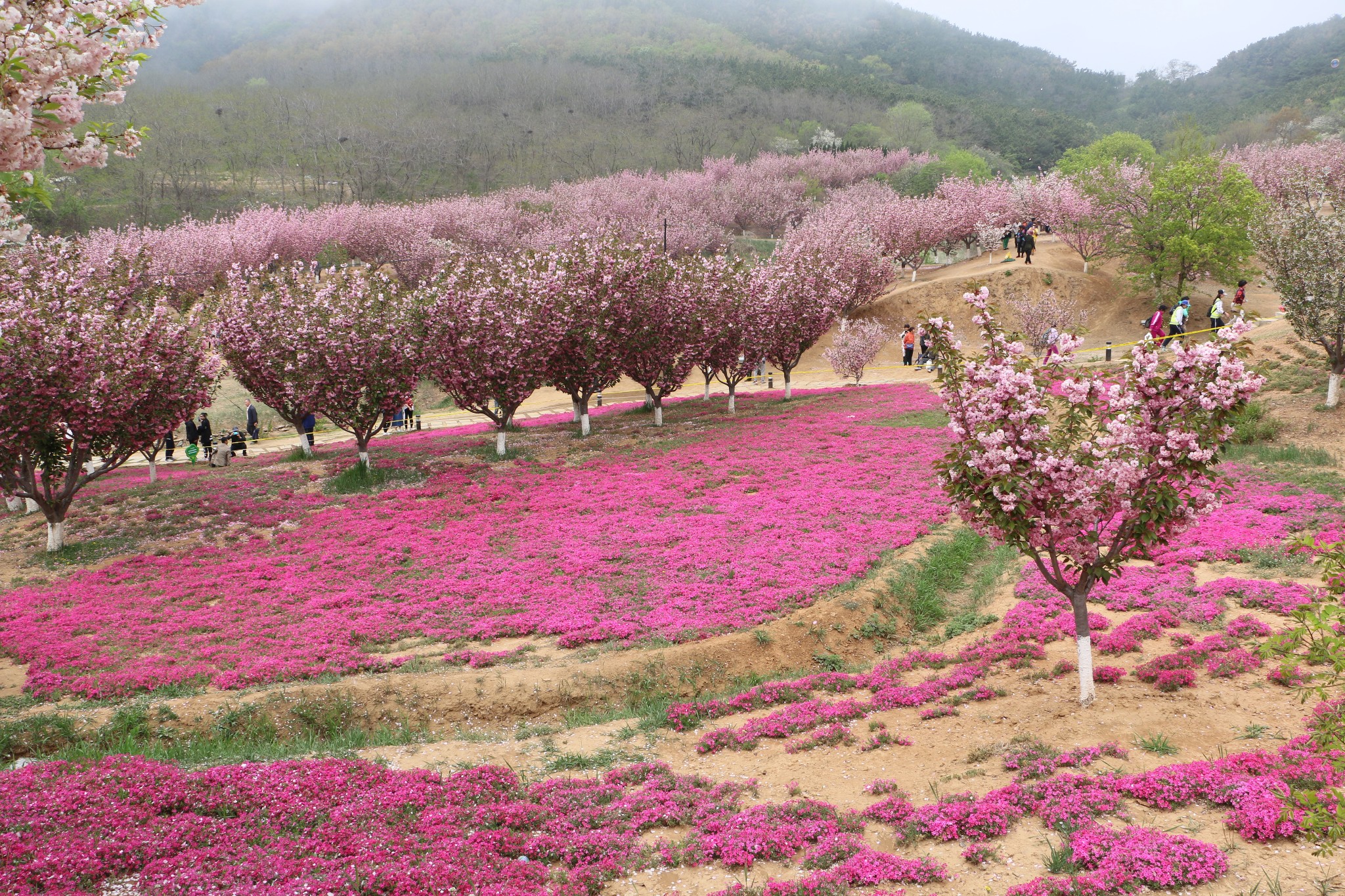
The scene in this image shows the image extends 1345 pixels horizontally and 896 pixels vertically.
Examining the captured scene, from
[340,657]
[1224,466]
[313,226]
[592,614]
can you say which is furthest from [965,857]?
[313,226]

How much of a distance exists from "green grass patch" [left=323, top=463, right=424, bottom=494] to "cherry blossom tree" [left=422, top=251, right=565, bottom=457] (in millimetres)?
2935

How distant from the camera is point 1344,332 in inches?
814

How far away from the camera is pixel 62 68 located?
5379 mm

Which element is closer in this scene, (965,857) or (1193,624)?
(965,857)

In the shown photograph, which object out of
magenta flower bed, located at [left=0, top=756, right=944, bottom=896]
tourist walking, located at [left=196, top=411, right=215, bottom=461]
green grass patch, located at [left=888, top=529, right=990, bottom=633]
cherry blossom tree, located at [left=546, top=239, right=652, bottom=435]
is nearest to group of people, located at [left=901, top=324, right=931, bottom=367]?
cherry blossom tree, located at [left=546, top=239, right=652, bottom=435]

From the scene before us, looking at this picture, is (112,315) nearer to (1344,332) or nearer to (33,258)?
(33,258)

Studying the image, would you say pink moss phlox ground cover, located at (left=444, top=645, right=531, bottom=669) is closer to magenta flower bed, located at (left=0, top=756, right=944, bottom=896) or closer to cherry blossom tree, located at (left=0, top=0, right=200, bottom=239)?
magenta flower bed, located at (left=0, top=756, right=944, bottom=896)

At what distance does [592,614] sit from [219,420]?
28625 millimetres

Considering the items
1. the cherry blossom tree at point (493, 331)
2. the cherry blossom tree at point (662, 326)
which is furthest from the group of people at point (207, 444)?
the cherry blossom tree at point (662, 326)

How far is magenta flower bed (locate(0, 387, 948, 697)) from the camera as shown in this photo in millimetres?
12594

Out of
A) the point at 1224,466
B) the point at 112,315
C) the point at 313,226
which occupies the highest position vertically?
the point at 313,226

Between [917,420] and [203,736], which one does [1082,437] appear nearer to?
[203,736]

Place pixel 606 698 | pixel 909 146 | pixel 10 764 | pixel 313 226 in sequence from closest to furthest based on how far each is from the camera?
pixel 10 764, pixel 606 698, pixel 313 226, pixel 909 146

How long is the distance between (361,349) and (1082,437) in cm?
1791
